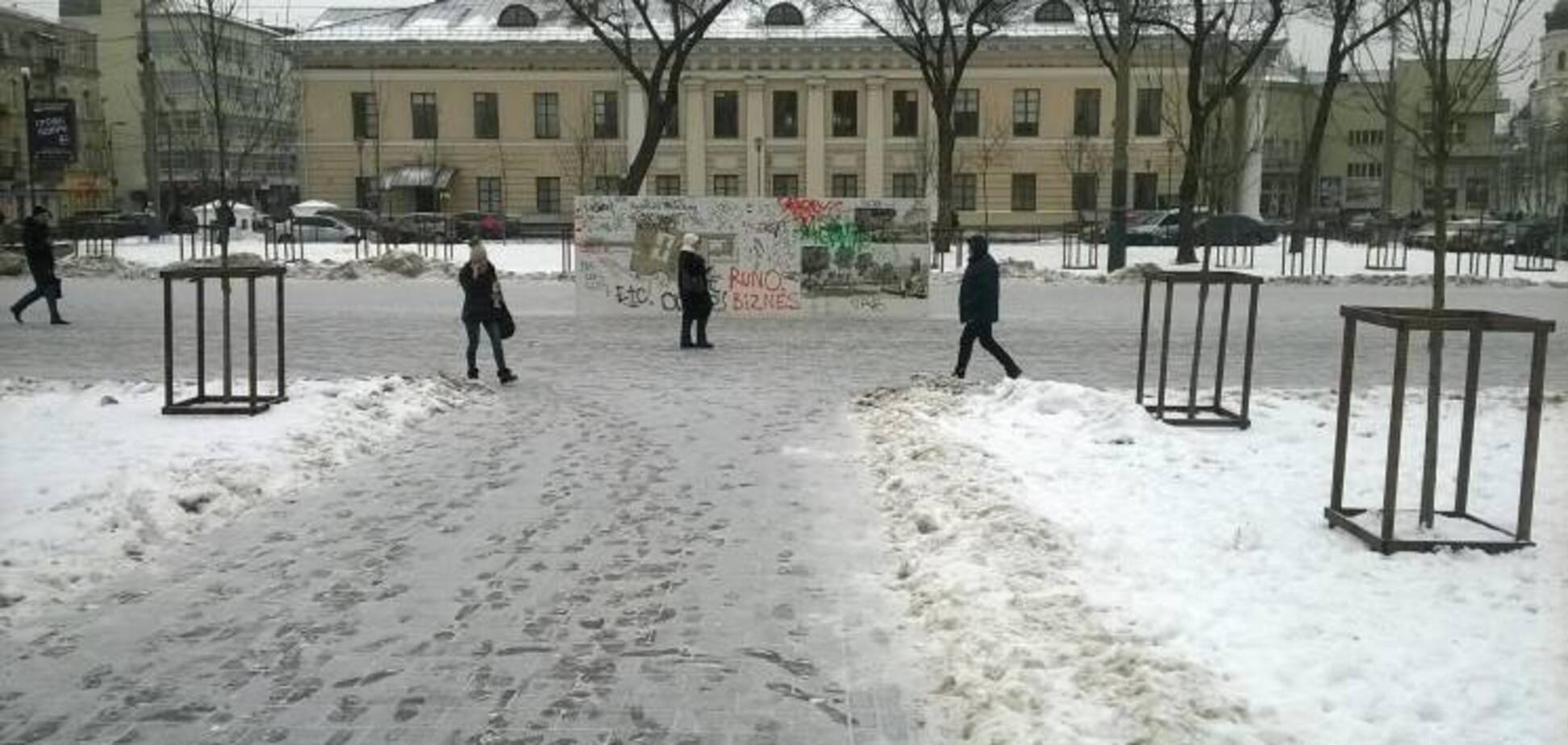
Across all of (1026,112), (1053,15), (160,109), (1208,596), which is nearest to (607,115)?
(1026,112)

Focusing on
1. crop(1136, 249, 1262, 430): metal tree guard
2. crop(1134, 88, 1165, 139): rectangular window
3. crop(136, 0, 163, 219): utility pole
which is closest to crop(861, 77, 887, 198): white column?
crop(1134, 88, 1165, 139): rectangular window

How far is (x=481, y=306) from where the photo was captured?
13.3 m

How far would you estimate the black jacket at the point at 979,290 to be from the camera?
42.4 feet

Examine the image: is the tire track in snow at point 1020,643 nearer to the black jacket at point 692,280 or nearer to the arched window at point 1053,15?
the black jacket at point 692,280

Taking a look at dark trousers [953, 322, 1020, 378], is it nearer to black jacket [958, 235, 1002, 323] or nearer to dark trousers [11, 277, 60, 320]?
black jacket [958, 235, 1002, 323]

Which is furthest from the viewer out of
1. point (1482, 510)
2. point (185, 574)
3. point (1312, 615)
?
point (1482, 510)

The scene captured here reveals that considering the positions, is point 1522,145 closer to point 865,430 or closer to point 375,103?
point 375,103

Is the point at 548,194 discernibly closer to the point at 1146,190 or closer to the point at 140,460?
the point at 1146,190

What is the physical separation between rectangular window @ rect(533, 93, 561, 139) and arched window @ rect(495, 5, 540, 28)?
3.38 metres

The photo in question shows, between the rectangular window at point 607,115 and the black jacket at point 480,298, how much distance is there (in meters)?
50.6

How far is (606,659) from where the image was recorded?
5414mm

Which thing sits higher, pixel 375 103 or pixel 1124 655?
pixel 375 103

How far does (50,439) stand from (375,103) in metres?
56.1

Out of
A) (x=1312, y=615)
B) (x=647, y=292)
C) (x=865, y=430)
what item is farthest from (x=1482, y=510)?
(x=647, y=292)
